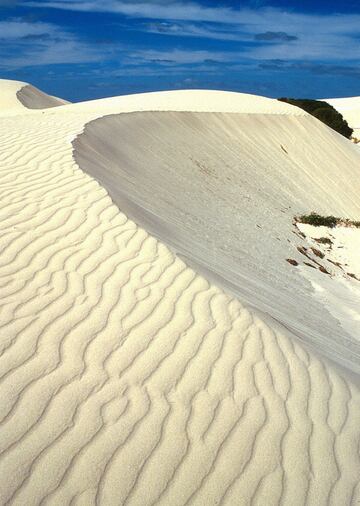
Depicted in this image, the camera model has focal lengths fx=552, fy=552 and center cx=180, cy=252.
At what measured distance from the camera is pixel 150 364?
3.56m

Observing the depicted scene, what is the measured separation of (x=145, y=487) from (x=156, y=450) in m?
0.24

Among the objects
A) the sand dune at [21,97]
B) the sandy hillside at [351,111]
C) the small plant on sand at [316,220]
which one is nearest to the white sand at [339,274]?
the small plant on sand at [316,220]

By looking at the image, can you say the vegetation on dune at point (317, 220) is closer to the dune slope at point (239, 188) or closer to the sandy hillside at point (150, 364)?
the dune slope at point (239, 188)

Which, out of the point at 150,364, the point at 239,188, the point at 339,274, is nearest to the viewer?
the point at 150,364

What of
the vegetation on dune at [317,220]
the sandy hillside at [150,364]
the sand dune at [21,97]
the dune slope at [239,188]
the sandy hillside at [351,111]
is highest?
the sandy hillside at [150,364]

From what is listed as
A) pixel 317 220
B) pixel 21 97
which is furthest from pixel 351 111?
pixel 317 220

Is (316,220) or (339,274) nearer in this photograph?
(339,274)

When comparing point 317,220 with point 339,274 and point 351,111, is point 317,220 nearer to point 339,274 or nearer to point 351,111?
point 339,274

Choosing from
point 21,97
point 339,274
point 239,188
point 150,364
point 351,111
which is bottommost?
point 21,97

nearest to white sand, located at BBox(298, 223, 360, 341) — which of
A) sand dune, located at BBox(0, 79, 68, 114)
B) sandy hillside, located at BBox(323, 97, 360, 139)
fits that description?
sand dune, located at BBox(0, 79, 68, 114)

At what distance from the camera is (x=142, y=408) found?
3.19 meters

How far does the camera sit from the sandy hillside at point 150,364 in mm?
2836

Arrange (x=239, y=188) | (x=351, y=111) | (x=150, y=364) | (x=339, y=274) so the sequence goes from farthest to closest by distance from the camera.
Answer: (x=351, y=111) < (x=239, y=188) < (x=339, y=274) < (x=150, y=364)

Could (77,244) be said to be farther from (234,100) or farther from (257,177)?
(234,100)
